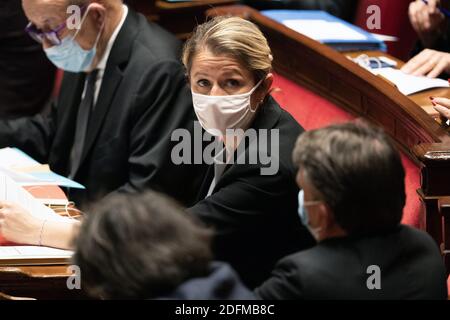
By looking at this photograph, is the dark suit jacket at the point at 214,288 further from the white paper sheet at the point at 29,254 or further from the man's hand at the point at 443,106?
the man's hand at the point at 443,106

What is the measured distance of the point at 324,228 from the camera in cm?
171

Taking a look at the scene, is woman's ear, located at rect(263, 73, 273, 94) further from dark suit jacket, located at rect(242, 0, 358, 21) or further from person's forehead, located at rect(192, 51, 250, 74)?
dark suit jacket, located at rect(242, 0, 358, 21)

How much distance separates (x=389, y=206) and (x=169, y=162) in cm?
A: 113

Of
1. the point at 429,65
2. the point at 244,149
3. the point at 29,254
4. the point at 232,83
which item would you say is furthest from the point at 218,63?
the point at 429,65

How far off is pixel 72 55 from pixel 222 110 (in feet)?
2.27

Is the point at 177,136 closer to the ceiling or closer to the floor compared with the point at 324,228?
closer to the floor

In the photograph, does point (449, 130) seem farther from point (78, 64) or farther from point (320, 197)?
point (78, 64)

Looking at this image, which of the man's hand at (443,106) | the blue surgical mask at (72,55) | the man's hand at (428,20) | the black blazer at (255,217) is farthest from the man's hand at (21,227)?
the man's hand at (428,20)

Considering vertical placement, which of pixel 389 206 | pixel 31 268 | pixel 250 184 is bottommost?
pixel 31 268

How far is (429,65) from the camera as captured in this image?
2.89 m

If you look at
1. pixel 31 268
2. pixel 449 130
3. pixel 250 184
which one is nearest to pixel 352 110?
pixel 449 130

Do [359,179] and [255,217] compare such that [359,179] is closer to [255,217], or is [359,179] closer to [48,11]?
[255,217]

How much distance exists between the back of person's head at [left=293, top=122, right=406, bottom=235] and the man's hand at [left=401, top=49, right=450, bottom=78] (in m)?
1.25

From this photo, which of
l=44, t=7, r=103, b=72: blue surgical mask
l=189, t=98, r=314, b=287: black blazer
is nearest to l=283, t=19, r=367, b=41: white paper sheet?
l=44, t=7, r=103, b=72: blue surgical mask
